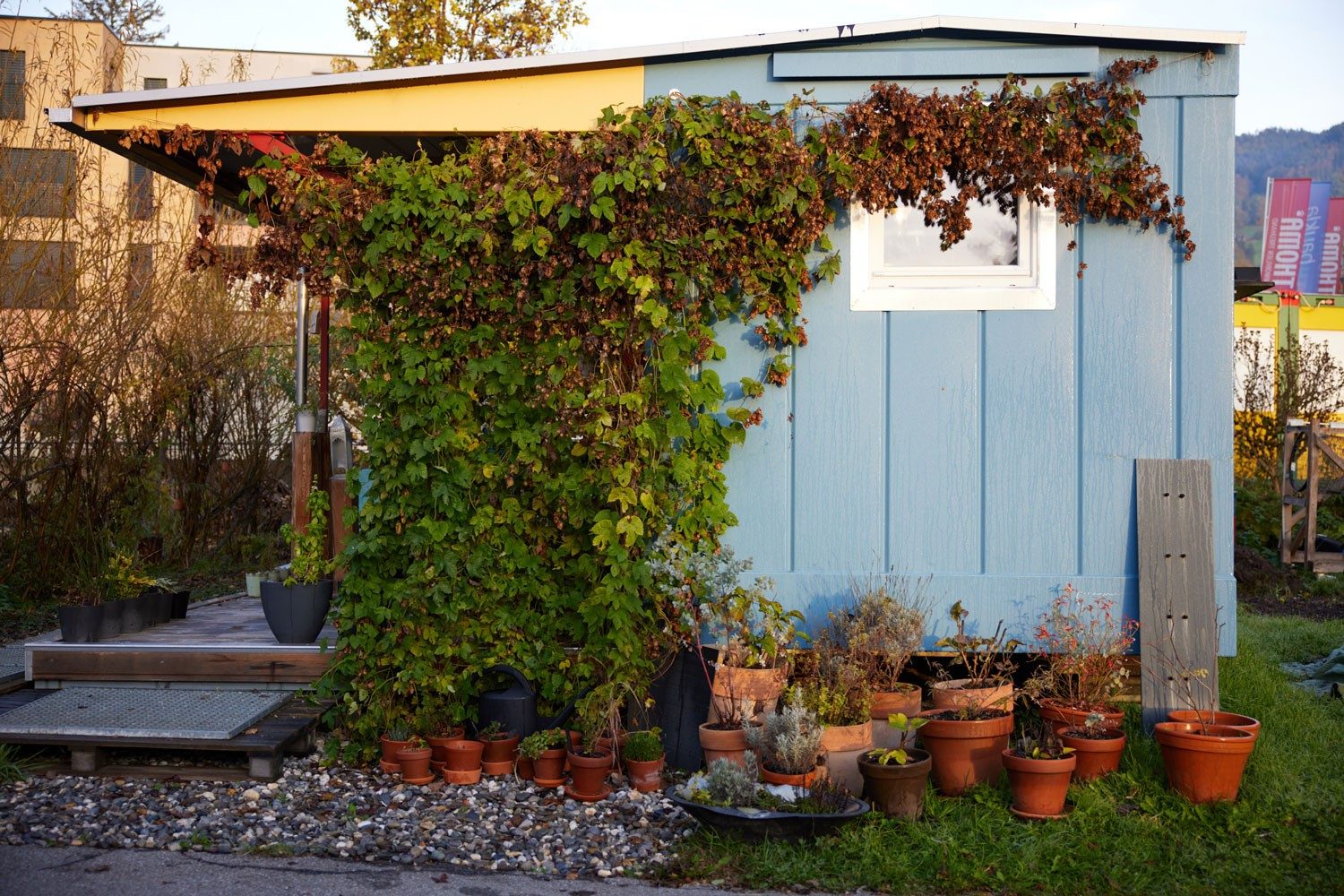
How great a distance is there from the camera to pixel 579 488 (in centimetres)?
493

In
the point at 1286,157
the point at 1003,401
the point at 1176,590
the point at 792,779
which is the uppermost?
the point at 1286,157

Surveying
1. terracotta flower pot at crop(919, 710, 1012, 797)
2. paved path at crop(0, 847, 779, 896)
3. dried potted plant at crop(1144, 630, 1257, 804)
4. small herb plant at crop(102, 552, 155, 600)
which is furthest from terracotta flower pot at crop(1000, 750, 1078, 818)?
small herb plant at crop(102, 552, 155, 600)

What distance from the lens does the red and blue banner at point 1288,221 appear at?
26203 millimetres

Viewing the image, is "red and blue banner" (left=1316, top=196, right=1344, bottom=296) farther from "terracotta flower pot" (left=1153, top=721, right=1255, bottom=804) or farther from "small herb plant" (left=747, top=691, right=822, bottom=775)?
"small herb plant" (left=747, top=691, right=822, bottom=775)

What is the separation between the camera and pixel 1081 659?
486 centimetres

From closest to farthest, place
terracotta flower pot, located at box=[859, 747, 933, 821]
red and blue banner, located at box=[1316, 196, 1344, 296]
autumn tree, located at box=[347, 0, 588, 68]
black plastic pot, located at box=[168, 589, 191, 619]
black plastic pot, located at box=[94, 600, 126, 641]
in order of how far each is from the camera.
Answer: terracotta flower pot, located at box=[859, 747, 933, 821]
black plastic pot, located at box=[94, 600, 126, 641]
black plastic pot, located at box=[168, 589, 191, 619]
autumn tree, located at box=[347, 0, 588, 68]
red and blue banner, located at box=[1316, 196, 1344, 296]

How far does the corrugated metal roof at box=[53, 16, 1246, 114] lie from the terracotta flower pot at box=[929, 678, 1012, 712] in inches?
114

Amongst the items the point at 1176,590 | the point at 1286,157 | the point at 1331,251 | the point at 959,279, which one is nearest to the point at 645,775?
the point at 1176,590

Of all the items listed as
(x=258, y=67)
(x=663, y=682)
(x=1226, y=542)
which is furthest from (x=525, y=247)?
(x=258, y=67)

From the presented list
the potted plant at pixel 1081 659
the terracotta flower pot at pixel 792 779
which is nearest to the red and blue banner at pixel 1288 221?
the potted plant at pixel 1081 659

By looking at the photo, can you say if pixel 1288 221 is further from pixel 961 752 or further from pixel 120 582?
pixel 120 582

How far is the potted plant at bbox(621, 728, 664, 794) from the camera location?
4.61 metres

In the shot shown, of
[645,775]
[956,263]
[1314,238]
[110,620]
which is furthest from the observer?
[1314,238]

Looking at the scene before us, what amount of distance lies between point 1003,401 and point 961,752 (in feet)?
5.29
